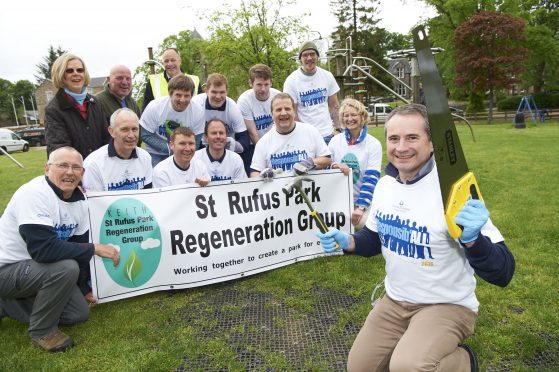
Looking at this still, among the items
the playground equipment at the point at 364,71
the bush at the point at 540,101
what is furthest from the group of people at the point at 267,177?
the bush at the point at 540,101

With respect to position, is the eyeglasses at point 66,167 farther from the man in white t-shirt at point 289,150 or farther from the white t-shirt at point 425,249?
the white t-shirt at point 425,249

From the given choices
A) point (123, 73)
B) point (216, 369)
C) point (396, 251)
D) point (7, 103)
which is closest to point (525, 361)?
point (396, 251)

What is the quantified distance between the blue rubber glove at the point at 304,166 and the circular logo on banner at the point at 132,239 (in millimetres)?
1665

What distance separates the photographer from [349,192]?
511 centimetres

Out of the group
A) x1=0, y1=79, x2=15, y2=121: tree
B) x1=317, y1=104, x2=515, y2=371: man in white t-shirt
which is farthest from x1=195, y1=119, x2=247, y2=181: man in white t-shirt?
x1=0, y1=79, x2=15, y2=121: tree

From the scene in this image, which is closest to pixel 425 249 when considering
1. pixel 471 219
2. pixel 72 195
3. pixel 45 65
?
pixel 471 219

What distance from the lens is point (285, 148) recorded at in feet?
16.1

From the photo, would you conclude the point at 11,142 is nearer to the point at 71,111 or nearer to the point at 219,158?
the point at 71,111

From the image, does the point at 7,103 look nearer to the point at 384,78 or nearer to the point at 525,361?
the point at 384,78

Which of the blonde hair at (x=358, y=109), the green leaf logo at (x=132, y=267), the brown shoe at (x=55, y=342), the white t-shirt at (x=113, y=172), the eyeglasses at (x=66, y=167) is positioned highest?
the blonde hair at (x=358, y=109)

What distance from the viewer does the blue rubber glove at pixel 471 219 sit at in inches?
69.4

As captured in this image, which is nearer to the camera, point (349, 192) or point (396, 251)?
point (396, 251)

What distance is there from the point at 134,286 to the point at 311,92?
3575mm

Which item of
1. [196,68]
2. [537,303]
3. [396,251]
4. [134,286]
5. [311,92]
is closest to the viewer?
[396,251]
